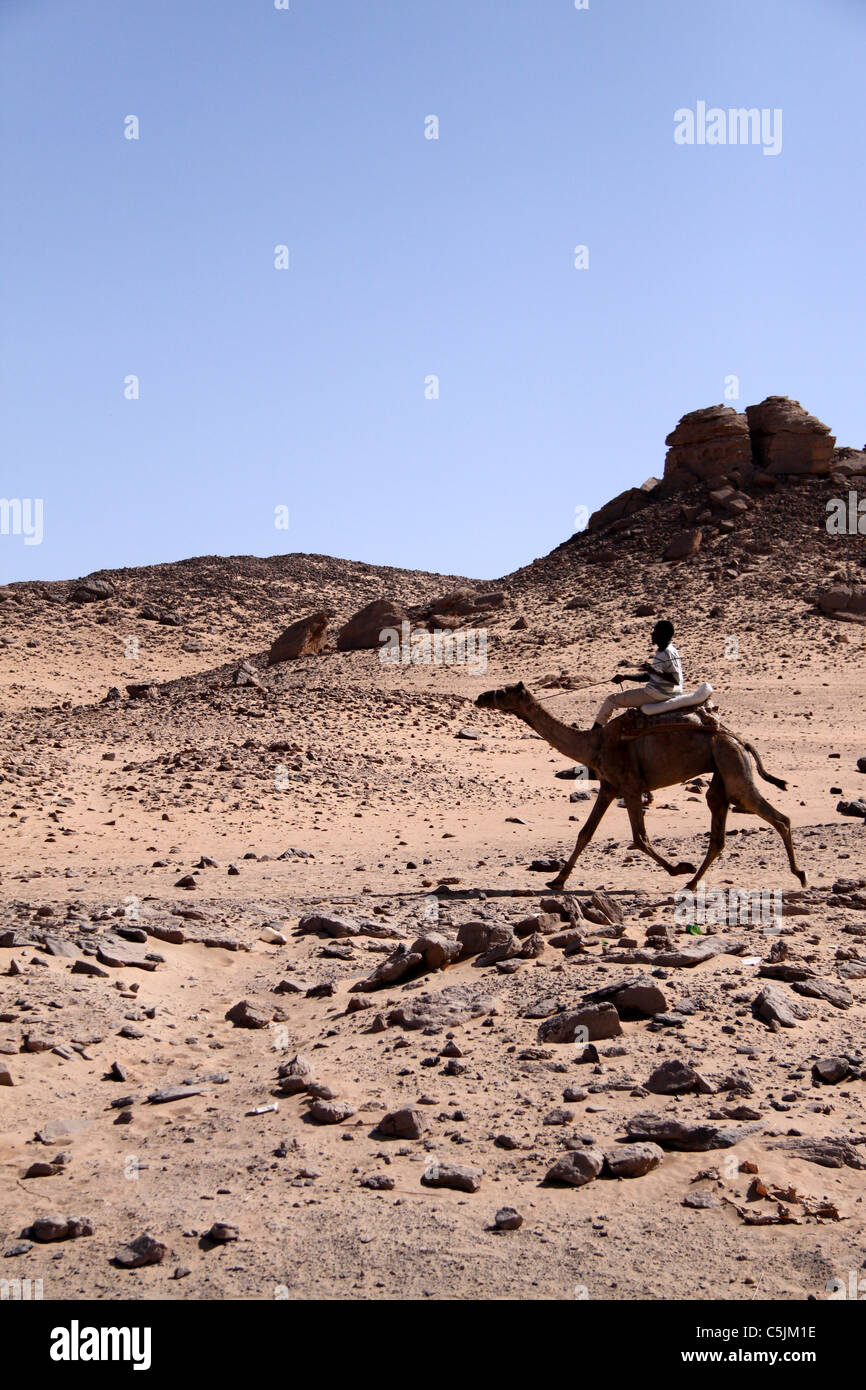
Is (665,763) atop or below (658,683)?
below

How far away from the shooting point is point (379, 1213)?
5109 mm

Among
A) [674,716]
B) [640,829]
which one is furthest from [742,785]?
[640,829]

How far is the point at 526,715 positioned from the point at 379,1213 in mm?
6969

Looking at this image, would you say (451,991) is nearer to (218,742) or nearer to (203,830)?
(203,830)

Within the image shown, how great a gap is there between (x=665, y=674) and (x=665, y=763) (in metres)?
0.78

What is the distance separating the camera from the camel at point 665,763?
10.8 m

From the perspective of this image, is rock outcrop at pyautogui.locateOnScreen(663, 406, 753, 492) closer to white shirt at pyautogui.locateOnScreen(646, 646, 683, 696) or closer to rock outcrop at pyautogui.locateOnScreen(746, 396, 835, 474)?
rock outcrop at pyautogui.locateOnScreen(746, 396, 835, 474)

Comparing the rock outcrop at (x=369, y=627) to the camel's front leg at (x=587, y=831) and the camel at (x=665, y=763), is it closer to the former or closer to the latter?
the camel at (x=665, y=763)

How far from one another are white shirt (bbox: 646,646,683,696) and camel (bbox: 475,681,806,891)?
0.73 feet

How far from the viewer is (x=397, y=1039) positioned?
23.1 feet
